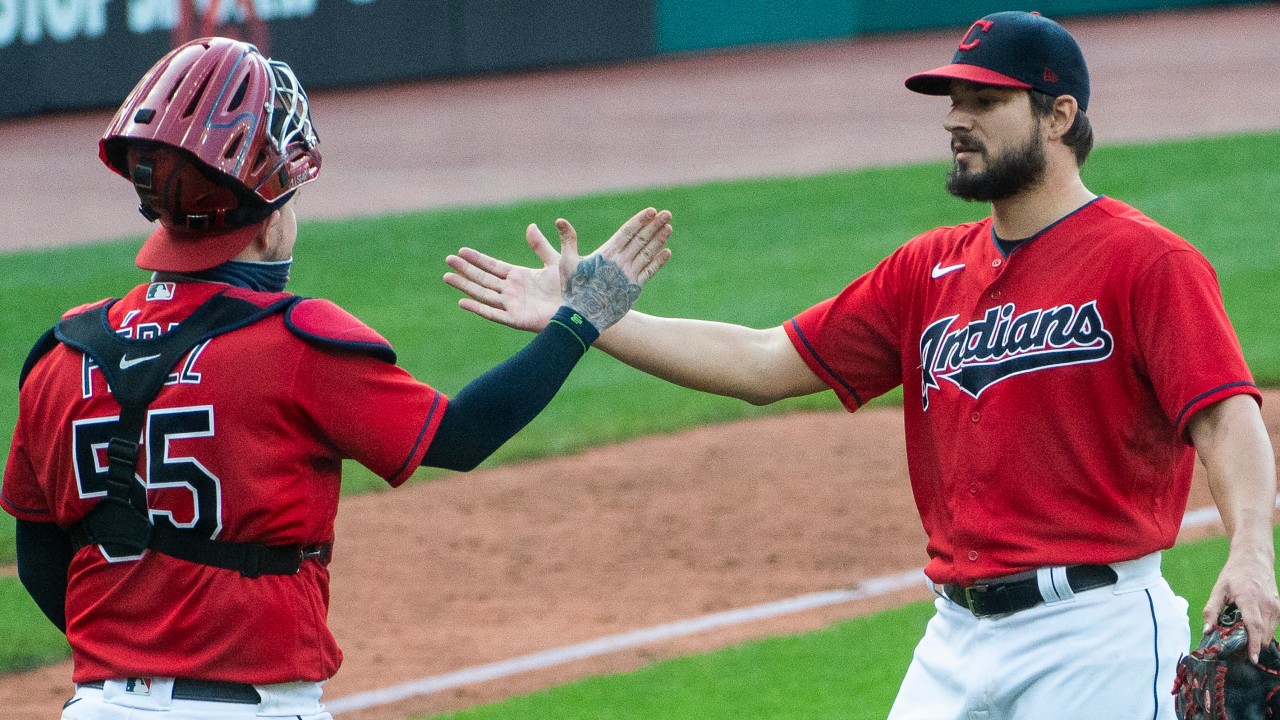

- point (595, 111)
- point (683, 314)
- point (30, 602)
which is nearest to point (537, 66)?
point (595, 111)

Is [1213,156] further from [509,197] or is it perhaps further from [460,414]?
[460,414]

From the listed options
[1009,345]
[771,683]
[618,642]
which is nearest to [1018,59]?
[1009,345]

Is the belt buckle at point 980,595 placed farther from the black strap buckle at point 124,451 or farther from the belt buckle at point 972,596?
the black strap buckle at point 124,451

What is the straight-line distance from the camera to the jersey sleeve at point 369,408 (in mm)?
2723

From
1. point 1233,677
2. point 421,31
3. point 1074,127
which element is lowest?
point 421,31

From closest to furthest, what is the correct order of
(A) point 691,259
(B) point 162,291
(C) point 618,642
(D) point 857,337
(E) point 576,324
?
(B) point 162,291, (E) point 576,324, (D) point 857,337, (C) point 618,642, (A) point 691,259

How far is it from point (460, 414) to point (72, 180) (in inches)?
600

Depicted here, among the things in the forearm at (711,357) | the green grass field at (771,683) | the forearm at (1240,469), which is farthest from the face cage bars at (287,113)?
the green grass field at (771,683)

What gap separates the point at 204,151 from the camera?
274cm

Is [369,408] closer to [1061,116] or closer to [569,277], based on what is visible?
[569,277]

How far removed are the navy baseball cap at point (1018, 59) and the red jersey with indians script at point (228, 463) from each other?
56.9 inches

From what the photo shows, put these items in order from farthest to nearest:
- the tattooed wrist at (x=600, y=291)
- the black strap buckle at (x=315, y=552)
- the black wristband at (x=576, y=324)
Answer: the tattooed wrist at (x=600, y=291)
the black wristband at (x=576, y=324)
the black strap buckle at (x=315, y=552)

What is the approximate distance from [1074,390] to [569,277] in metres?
1.07

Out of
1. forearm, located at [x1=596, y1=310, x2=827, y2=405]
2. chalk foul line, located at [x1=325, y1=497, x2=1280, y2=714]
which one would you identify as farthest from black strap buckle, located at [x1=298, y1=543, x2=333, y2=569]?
chalk foul line, located at [x1=325, y1=497, x2=1280, y2=714]
